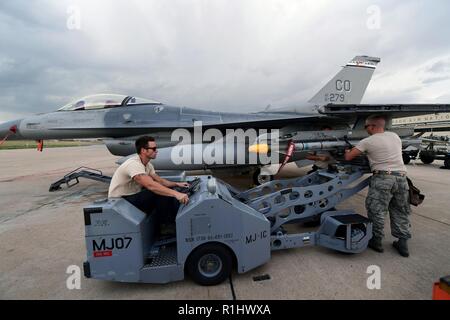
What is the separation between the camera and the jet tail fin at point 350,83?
9766mm

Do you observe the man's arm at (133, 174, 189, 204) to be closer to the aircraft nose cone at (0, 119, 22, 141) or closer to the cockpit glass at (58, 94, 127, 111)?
the cockpit glass at (58, 94, 127, 111)

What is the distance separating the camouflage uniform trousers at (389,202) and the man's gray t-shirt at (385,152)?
0.42 ft

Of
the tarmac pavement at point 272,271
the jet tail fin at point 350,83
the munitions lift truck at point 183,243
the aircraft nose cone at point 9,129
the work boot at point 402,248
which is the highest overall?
the jet tail fin at point 350,83

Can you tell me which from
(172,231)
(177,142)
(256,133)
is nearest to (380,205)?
(172,231)

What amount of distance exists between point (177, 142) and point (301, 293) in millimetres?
5674

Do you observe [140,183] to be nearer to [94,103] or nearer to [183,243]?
[183,243]

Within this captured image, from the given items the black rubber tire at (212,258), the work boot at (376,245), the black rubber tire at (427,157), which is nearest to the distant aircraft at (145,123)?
the work boot at (376,245)

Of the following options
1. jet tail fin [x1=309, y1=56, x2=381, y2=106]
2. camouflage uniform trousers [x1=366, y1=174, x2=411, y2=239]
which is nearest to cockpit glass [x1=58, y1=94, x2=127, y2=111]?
camouflage uniform trousers [x1=366, y1=174, x2=411, y2=239]

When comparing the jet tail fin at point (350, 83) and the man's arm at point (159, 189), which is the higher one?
the jet tail fin at point (350, 83)

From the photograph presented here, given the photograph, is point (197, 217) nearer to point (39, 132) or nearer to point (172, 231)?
point (172, 231)

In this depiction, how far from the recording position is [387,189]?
2773 millimetres

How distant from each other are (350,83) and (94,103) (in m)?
10.2

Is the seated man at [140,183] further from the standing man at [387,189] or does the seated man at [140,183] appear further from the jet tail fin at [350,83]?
the jet tail fin at [350,83]

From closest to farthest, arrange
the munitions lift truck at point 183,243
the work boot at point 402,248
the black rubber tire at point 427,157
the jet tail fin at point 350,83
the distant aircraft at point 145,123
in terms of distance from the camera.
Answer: the munitions lift truck at point 183,243 < the work boot at point 402,248 < the distant aircraft at point 145,123 < the jet tail fin at point 350,83 < the black rubber tire at point 427,157
